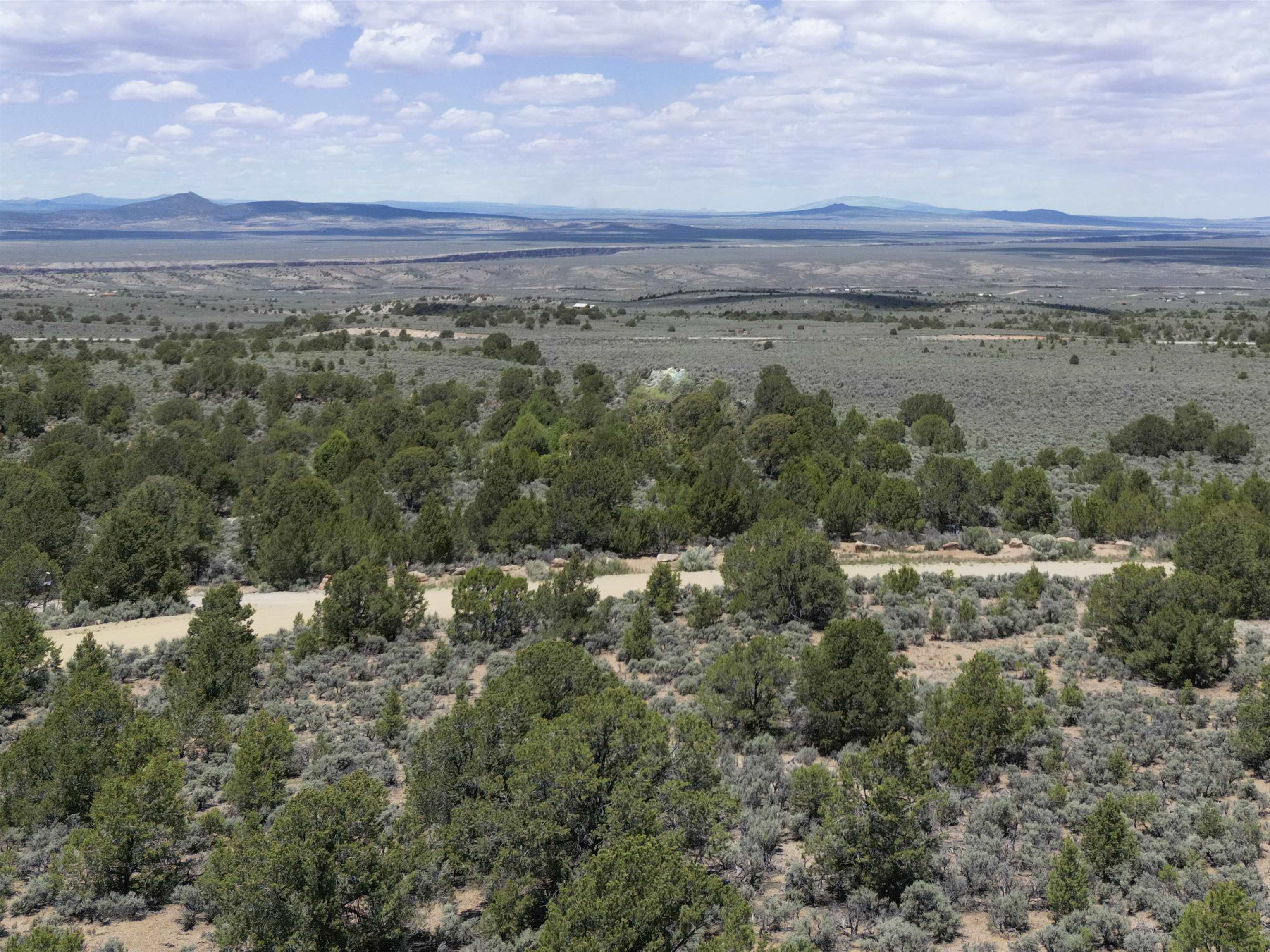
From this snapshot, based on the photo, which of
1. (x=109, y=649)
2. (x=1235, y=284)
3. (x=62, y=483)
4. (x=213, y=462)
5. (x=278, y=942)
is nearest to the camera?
(x=278, y=942)

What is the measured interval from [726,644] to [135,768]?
399 inches

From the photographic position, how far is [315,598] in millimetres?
23109

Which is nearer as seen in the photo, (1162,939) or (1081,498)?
(1162,939)

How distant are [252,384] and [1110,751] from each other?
44.6m

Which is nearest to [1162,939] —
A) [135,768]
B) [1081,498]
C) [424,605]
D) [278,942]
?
[278,942]

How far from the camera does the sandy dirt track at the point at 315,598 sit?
20078mm

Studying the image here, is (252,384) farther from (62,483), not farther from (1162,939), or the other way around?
(1162,939)

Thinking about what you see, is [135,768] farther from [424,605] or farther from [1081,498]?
[1081,498]

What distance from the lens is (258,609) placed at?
72.2ft

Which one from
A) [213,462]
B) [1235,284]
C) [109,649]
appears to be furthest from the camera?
[1235,284]

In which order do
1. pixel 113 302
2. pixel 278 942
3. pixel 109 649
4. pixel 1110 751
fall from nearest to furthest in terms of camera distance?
1. pixel 278 942
2. pixel 1110 751
3. pixel 109 649
4. pixel 113 302

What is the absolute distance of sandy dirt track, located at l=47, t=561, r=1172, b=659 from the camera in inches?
790

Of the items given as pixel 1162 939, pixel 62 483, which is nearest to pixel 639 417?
pixel 62 483

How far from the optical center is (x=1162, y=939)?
1017 centimetres
